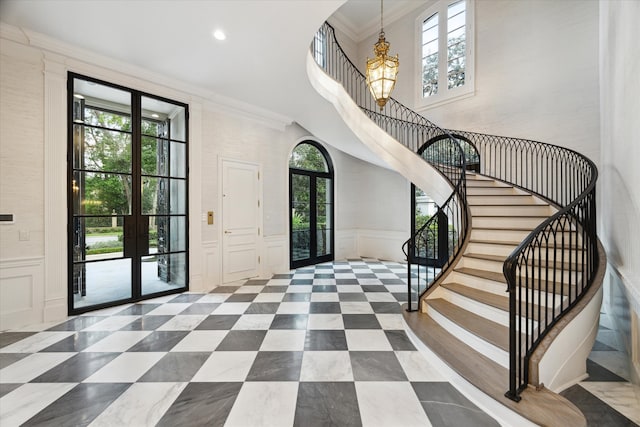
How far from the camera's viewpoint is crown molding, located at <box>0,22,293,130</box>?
2939 millimetres

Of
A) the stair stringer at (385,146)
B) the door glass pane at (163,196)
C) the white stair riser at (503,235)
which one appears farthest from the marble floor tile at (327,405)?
the stair stringer at (385,146)

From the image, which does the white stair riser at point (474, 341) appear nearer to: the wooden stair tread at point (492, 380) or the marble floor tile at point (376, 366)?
the wooden stair tread at point (492, 380)

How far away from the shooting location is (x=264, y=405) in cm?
Answer: 177

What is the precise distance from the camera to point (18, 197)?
116 inches

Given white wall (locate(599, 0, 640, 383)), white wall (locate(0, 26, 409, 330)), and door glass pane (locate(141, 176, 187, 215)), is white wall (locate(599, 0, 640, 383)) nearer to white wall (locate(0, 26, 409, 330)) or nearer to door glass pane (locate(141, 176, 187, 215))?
white wall (locate(0, 26, 409, 330))

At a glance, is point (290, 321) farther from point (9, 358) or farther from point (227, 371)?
point (9, 358)

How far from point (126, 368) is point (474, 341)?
2994 mm

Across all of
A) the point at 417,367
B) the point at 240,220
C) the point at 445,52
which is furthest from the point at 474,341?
the point at 445,52

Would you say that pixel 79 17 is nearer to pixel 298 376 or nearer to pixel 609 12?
pixel 298 376

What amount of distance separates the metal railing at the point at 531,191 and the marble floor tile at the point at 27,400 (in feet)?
9.94

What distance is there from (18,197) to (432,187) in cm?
586

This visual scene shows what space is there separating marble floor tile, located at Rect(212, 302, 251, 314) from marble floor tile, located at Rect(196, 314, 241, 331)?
104mm

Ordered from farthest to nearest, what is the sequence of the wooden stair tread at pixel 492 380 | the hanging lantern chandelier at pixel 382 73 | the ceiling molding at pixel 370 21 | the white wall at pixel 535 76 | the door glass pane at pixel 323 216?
the ceiling molding at pixel 370 21, the door glass pane at pixel 323 216, the white wall at pixel 535 76, the hanging lantern chandelier at pixel 382 73, the wooden stair tread at pixel 492 380

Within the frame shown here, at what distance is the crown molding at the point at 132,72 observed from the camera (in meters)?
2.94
